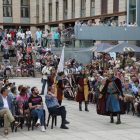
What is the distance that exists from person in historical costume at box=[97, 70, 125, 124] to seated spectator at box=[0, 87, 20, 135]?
3013 millimetres

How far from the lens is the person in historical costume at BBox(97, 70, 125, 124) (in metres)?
10.1

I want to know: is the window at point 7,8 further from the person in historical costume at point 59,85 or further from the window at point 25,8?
the person in historical costume at point 59,85

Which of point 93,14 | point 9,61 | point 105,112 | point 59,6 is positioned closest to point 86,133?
point 105,112

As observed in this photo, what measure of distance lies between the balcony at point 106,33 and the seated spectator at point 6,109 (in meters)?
22.2

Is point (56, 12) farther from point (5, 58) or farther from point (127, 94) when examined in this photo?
point (127, 94)

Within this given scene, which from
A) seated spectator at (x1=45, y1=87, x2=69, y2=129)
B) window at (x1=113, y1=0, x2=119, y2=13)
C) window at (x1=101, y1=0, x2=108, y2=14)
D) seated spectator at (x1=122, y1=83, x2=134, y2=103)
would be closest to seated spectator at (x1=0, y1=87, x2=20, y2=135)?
seated spectator at (x1=45, y1=87, x2=69, y2=129)

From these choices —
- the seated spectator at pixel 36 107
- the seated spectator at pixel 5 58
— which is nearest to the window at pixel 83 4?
the seated spectator at pixel 5 58

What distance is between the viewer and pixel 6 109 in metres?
8.53

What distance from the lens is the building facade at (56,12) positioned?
3716 centimetres

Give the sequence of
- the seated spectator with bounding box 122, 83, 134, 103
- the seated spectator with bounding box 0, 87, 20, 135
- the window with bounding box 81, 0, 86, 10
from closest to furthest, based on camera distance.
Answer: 1. the seated spectator with bounding box 0, 87, 20, 135
2. the seated spectator with bounding box 122, 83, 134, 103
3. the window with bounding box 81, 0, 86, 10

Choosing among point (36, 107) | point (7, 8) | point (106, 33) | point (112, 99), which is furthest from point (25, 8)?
point (36, 107)

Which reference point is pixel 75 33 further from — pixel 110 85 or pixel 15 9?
pixel 15 9

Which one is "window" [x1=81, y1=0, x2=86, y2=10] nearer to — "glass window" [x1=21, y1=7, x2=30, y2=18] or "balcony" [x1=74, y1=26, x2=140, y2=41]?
"balcony" [x1=74, y1=26, x2=140, y2=41]

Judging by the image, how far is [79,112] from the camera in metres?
12.3
